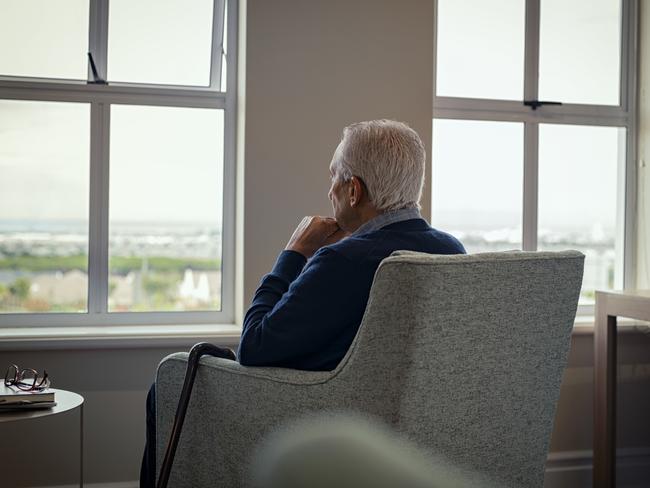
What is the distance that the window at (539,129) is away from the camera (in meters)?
3.86

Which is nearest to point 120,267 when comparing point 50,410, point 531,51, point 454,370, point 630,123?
point 50,410

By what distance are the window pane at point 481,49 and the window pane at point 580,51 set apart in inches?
6.0

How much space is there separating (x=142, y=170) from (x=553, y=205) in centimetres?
202

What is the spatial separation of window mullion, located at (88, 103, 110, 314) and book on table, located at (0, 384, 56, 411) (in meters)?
1.05

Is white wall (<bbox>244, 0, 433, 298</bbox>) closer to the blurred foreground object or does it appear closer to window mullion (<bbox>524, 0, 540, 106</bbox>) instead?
window mullion (<bbox>524, 0, 540, 106</bbox>)

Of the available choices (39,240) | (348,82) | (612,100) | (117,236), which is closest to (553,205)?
(612,100)

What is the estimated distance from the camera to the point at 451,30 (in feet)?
12.6

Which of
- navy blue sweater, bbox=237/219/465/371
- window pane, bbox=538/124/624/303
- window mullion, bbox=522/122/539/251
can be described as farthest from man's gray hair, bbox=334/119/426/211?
window pane, bbox=538/124/624/303

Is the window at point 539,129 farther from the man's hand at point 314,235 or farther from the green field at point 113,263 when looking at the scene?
the man's hand at point 314,235

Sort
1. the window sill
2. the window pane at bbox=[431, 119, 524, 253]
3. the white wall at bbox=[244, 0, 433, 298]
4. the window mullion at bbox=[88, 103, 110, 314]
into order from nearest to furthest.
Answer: the window sill → the white wall at bbox=[244, 0, 433, 298] → the window mullion at bbox=[88, 103, 110, 314] → the window pane at bbox=[431, 119, 524, 253]

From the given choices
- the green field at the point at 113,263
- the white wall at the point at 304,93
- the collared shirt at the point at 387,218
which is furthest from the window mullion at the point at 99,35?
the collared shirt at the point at 387,218

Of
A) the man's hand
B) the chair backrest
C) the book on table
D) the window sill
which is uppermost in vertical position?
the man's hand

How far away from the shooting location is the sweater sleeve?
6.08 feet

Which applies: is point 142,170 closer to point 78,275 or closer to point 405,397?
point 78,275
